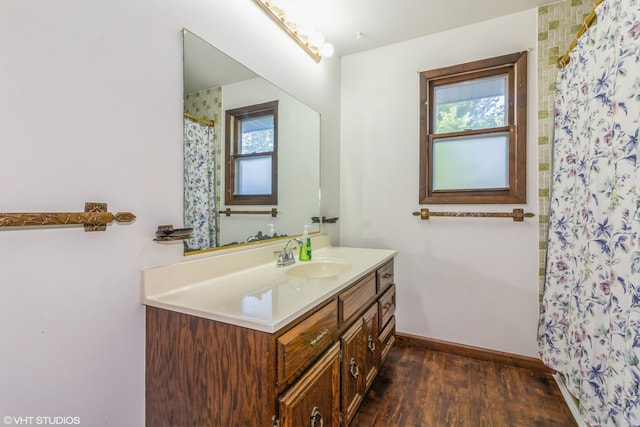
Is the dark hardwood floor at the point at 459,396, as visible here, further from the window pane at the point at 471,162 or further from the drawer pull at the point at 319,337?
the window pane at the point at 471,162

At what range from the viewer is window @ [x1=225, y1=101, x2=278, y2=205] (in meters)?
1.43

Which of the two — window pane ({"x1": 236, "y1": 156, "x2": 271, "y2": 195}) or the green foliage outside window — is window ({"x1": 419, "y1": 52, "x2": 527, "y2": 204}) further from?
window pane ({"x1": 236, "y1": 156, "x2": 271, "y2": 195})

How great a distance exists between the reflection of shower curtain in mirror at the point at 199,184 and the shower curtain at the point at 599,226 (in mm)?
1522

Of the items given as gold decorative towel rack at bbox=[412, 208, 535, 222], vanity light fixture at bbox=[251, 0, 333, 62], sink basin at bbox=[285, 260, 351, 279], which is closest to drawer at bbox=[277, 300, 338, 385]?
sink basin at bbox=[285, 260, 351, 279]

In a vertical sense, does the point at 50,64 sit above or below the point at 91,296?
above

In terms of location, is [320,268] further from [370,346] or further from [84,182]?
[84,182]

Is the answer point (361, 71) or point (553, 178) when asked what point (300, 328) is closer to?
point (553, 178)

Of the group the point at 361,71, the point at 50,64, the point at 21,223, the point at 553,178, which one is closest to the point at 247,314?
the point at 21,223

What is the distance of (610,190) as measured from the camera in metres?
1.09

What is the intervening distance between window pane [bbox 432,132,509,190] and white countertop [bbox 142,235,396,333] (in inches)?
41.7

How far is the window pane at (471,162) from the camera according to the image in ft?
6.63

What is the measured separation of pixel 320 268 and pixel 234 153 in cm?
81

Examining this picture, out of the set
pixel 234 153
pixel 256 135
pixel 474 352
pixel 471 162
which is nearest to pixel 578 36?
pixel 471 162

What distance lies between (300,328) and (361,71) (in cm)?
218
